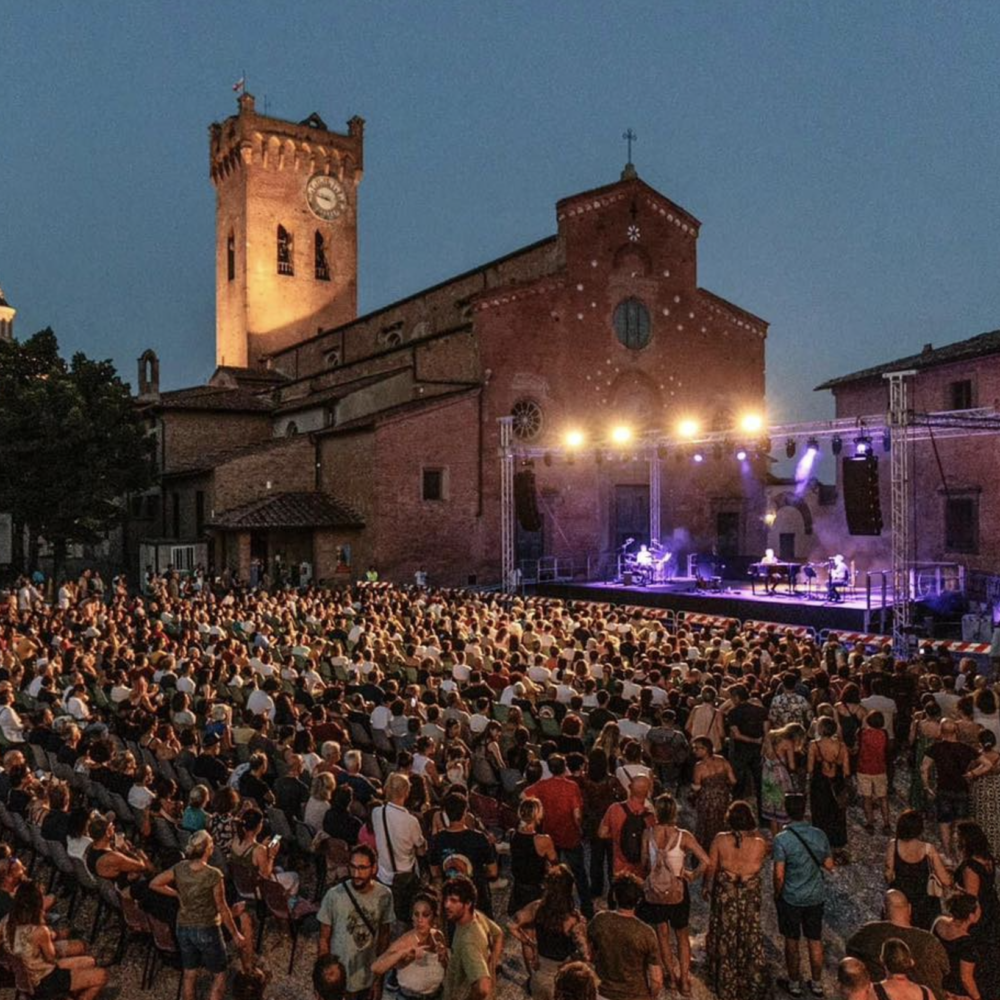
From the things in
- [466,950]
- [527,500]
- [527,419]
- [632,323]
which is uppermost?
[632,323]

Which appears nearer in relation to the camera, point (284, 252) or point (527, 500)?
point (527, 500)

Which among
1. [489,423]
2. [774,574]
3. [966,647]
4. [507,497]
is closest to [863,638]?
[966,647]

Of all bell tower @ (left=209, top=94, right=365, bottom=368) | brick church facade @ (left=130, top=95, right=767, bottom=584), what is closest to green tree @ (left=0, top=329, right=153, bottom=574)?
brick church facade @ (left=130, top=95, right=767, bottom=584)

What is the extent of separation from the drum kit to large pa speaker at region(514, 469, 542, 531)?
3.53 m

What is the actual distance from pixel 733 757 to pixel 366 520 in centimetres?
2115

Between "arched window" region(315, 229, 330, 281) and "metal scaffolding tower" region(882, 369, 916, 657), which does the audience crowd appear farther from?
"arched window" region(315, 229, 330, 281)

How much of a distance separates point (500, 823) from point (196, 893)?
309 cm

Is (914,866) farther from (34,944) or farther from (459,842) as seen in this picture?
(34,944)

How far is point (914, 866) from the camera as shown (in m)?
6.20

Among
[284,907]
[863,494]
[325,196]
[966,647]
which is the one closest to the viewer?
[284,907]

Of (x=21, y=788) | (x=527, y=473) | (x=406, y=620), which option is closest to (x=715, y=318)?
(x=527, y=473)

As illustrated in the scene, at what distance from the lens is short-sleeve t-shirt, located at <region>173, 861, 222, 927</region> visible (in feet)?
19.3

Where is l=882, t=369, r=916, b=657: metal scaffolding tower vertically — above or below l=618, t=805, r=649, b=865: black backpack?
above

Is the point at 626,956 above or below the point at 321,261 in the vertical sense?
below
